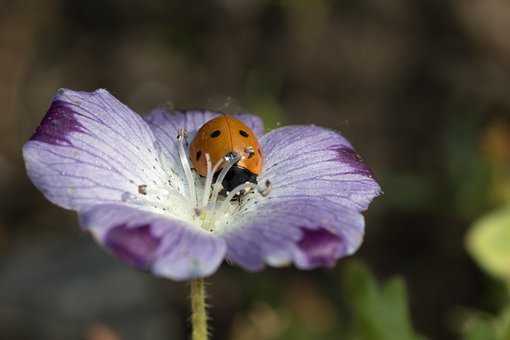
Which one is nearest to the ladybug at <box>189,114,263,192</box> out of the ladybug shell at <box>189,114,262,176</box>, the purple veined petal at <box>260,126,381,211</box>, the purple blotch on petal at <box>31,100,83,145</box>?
the ladybug shell at <box>189,114,262,176</box>

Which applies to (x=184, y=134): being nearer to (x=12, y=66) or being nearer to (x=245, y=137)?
(x=245, y=137)

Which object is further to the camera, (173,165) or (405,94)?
(405,94)

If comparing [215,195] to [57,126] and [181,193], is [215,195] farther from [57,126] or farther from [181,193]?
[57,126]

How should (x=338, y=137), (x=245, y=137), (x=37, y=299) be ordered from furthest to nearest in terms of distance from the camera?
(x=37, y=299), (x=338, y=137), (x=245, y=137)

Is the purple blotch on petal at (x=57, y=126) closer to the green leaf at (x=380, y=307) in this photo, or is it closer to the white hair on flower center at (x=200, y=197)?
the white hair on flower center at (x=200, y=197)

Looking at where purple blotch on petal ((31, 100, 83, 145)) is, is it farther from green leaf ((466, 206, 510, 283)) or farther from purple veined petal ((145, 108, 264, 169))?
green leaf ((466, 206, 510, 283))

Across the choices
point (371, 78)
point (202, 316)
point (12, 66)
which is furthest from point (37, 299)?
point (371, 78)

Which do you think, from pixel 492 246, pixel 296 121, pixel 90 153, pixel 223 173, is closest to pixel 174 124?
pixel 223 173
